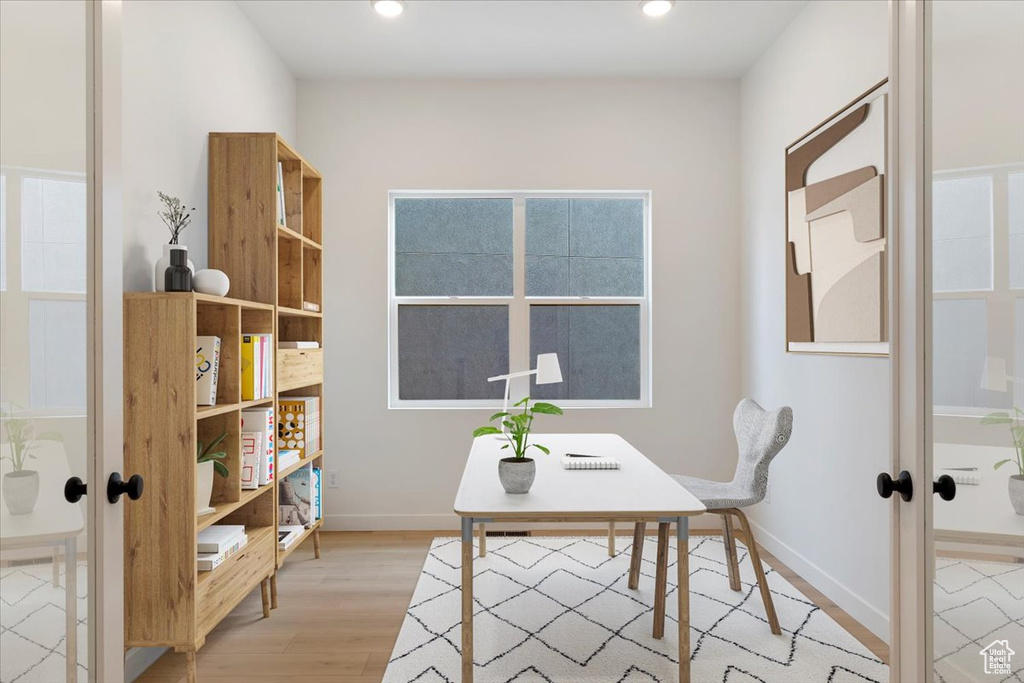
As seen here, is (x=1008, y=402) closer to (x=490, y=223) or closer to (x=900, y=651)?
(x=900, y=651)

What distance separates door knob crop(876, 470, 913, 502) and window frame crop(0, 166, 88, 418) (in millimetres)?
1640

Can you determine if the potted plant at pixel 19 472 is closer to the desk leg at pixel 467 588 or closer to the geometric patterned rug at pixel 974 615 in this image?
the desk leg at pixel 467 588

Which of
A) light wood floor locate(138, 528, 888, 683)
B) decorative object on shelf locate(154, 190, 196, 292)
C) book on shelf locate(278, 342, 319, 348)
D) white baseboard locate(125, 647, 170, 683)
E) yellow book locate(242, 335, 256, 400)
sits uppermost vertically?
decorative object on shelf locate(154, 190, 196, 292)

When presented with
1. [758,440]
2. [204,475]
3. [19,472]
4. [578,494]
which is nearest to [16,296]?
Result: [19,472]

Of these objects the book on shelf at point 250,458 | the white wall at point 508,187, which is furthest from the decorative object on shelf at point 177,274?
the white wall at point 508,187

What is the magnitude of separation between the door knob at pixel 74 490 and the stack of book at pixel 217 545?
111 cm

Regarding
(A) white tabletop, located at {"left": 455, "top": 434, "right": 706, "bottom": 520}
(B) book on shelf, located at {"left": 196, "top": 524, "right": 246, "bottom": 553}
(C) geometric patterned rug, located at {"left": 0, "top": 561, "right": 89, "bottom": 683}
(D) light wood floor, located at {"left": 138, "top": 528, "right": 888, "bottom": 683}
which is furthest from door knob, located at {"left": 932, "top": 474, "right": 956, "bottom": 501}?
(B) book on shelf, located at {"left": 196, "top": 524, "right": 246, "bottom": 553}

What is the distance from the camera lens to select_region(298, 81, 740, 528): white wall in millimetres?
3998

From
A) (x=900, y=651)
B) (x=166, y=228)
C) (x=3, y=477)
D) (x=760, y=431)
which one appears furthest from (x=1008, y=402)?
(x=166, y=228)

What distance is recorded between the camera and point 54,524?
1.16 meters

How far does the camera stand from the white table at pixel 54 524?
106 cm

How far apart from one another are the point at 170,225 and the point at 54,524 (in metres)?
1.62

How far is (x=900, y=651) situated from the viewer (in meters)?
1.32

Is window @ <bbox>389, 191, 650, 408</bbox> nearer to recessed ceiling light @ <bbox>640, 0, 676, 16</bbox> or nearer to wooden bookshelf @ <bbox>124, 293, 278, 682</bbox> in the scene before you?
recessed ceiling light @ <bbox>640, 0, 676, 16</bbox>
